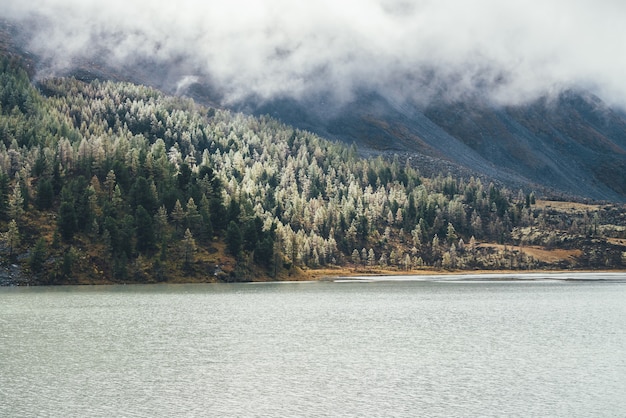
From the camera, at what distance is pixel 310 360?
229 ft

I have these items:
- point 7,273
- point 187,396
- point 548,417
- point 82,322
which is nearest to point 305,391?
point 187,396

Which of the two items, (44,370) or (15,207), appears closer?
(44,370)

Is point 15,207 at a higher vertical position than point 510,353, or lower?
higher

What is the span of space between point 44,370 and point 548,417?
42.9 metres

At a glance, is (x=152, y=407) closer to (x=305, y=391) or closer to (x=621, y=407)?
(x=305, y=391)

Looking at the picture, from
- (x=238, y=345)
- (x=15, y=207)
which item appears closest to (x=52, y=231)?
(x=15, y=207)

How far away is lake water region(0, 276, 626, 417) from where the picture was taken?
170ft

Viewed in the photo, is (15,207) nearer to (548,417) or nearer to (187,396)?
(187,396)

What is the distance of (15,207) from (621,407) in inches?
6873

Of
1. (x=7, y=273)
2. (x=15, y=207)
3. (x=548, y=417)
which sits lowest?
(x=548, y=417)

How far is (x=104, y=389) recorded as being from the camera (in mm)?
56875

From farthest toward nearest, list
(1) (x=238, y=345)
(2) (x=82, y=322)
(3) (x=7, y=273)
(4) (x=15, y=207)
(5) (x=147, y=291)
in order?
(4) (x=15, y=207)
(3) (x=7, y=273)
(5) (x=147, y=291)
(2) (x=82, y=322)
(1) (x=238, y=345)

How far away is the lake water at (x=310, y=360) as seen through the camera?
51812 millimetres

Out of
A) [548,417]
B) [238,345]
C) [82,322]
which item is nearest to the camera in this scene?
[548,417]
